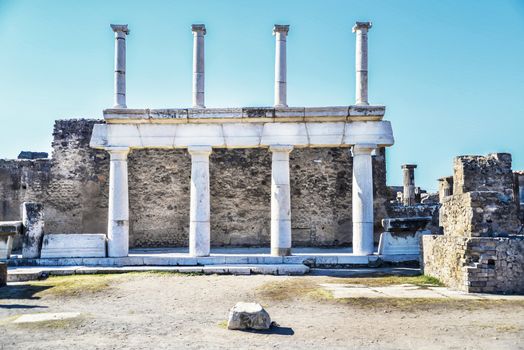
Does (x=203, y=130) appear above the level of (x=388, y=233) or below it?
above

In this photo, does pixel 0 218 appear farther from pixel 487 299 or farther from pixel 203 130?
pixel 487 299

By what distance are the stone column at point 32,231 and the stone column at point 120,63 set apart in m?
3.55

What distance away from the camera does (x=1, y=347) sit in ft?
20.7

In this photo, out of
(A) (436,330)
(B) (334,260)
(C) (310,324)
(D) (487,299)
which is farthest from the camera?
(B) (334,260)

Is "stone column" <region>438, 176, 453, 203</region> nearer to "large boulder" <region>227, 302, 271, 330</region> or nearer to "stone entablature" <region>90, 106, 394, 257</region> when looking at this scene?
"stone entablature" <region>90, 106, 394, 257</region>

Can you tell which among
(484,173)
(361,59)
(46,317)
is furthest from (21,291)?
(484,173)

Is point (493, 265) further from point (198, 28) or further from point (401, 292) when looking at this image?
point (198, 28)

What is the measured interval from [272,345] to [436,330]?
2.28 m

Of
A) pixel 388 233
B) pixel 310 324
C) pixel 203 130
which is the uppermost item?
pixel 203 130

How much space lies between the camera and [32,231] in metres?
14.0

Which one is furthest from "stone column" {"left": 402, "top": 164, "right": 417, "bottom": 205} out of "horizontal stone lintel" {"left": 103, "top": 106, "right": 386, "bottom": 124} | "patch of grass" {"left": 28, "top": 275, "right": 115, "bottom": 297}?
"patch of grass" {"left": 28, "top": 275, "right": 115, "bottom": 297}

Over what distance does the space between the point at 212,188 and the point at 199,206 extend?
16.4 feet

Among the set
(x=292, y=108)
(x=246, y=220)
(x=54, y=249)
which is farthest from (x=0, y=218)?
(x=292, y=108)

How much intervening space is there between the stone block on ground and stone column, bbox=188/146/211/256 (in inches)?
95.6
